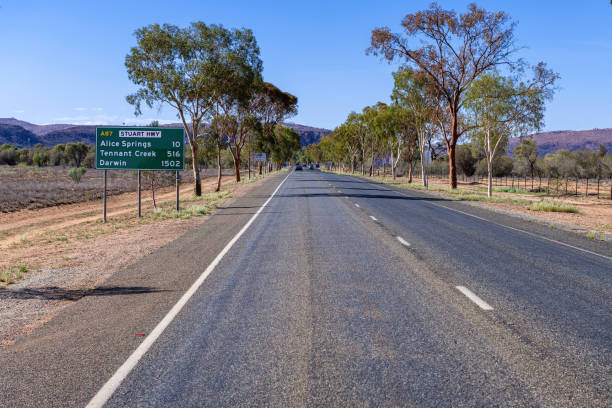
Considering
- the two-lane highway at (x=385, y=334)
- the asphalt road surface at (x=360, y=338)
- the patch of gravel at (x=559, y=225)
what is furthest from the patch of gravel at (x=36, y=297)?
the patch of gravel at (x=559, y=225)

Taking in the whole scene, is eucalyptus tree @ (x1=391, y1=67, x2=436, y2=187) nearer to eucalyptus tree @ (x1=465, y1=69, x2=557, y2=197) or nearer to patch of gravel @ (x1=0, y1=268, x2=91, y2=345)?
eucalyptus tree @ (x1=465, y1=69, x2=557, y2=197)

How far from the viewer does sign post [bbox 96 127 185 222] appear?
814 inches

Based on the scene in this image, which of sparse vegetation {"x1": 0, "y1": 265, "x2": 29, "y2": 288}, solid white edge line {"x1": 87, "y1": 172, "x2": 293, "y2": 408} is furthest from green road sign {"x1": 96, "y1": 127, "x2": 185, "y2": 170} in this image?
solid white edge line {"x1": 87, "y1": 172, "x2": 293, "y2": 408}

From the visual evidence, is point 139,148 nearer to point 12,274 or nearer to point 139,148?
point 139,148

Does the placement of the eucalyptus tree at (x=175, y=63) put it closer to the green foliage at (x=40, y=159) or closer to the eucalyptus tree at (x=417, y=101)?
the eucalyptus tree at (x=417, y=101)

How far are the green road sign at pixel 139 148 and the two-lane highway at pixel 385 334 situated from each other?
11.8m

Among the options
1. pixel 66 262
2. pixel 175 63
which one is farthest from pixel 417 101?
pixel 66 262

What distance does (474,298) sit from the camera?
695 cm

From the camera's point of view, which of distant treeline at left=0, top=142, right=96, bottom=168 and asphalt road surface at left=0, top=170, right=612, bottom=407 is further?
distant treeline at left=0, top=142, right=96, bottom=168

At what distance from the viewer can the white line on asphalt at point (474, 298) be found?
21.5ft

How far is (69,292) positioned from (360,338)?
193 inches

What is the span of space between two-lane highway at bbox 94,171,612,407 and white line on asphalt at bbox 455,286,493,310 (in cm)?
3

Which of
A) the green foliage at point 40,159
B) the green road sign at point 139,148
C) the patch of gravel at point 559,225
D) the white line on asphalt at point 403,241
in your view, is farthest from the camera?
the green foliage at point 40,159

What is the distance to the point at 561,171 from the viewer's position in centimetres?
7819
